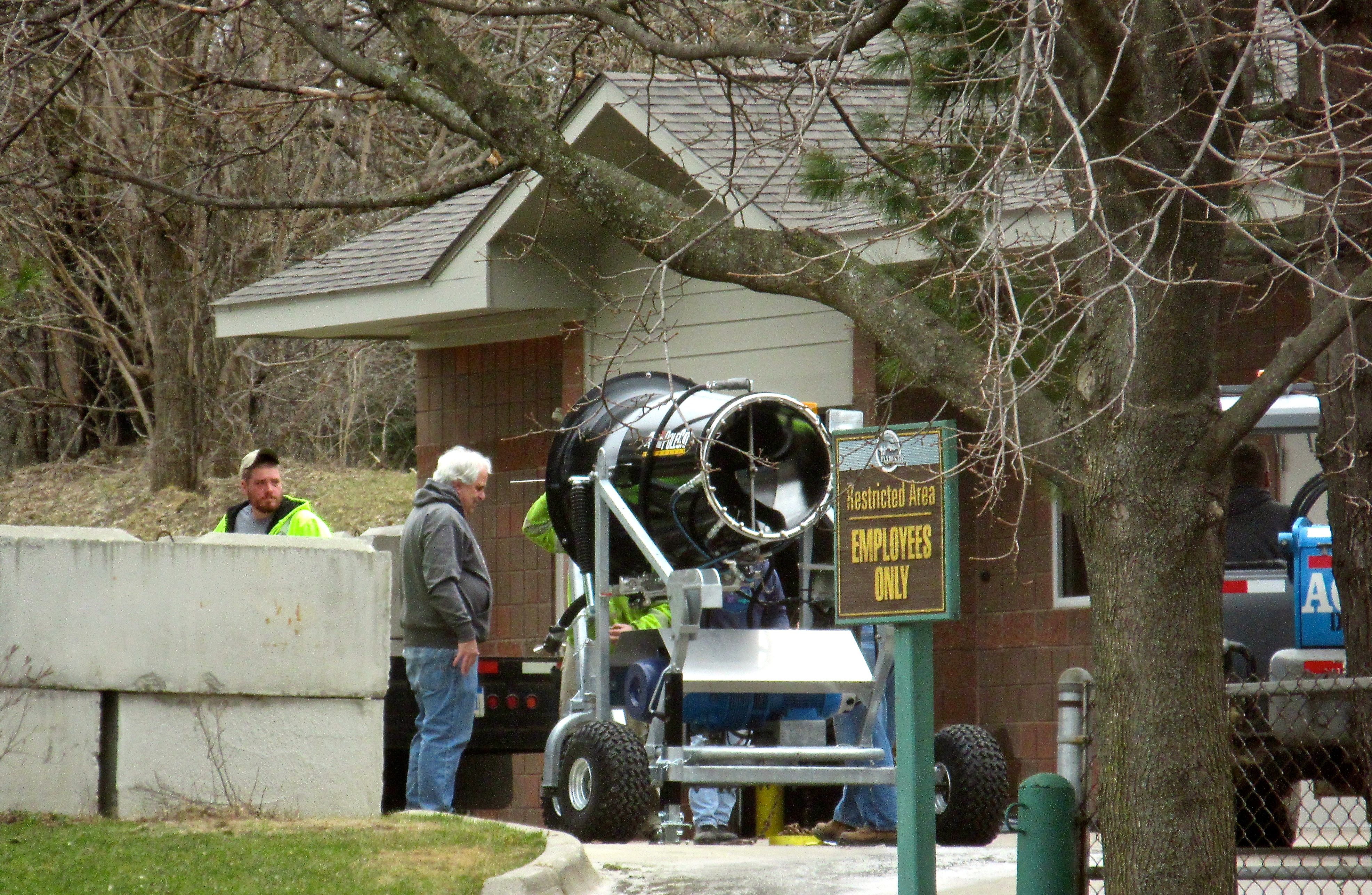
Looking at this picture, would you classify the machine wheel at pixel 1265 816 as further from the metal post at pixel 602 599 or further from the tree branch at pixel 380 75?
the tree branch at pixel 380 75

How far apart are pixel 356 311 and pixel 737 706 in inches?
208

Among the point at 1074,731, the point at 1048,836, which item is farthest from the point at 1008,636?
the point at 1048,836

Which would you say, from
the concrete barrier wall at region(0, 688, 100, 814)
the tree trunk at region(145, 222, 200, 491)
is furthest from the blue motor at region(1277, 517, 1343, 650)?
the tree trunk at region(145, 222, 200, 491)

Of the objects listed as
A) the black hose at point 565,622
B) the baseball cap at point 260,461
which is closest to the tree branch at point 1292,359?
the black hose at point 565,622

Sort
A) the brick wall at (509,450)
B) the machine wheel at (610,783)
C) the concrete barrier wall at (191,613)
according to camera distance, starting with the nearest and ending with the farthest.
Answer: the concrete barrier wall at (191,613)
the machine wheel at (610,783)
the brick wall at (509,450)

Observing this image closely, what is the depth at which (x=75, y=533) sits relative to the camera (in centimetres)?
786

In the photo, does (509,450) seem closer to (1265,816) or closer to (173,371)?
(1265,816)

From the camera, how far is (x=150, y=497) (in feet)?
67.1

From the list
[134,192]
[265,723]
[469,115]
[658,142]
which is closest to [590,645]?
[265,723]

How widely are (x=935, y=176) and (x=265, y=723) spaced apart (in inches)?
145

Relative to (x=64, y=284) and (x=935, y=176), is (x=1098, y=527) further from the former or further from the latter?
(x=64, y=284)

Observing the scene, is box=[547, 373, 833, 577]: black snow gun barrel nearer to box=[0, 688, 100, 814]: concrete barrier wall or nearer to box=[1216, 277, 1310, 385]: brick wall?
box=[0, 688, 100, 814]: concrete barrier wall

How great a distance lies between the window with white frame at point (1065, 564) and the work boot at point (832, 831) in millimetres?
3090

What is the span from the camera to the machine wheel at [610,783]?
8.47 meters
